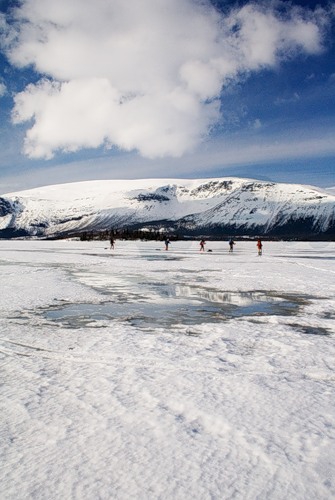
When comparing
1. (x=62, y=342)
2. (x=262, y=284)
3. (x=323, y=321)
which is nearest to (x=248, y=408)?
(x=62, y=342)

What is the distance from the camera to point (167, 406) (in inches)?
187

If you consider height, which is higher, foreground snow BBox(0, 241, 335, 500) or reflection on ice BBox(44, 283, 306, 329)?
foreground snow BBox(0, 241, 335, 500)

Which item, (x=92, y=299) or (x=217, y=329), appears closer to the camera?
(x=217, y=329)

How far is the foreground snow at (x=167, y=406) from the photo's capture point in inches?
132

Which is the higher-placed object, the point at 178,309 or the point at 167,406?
the point at 167,406

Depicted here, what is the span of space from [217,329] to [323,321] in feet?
9.89

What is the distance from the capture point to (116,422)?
4332 millimetres

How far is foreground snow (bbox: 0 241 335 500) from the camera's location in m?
3.35

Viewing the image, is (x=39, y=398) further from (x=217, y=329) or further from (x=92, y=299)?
(x=92, y=299)

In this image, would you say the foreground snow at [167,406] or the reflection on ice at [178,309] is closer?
the foreground snow at [167,406]

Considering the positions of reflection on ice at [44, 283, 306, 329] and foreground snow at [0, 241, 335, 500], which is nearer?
foreground snow at [0, 241, 335, 500]

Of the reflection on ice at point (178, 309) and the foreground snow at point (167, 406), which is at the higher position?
the foreground snow at point (167, 406)

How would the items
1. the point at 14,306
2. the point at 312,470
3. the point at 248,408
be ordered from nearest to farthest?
1. the point at 312,470
2. the point at 248,408
3. the point at 14,306

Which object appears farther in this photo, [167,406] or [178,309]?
[178,309]
